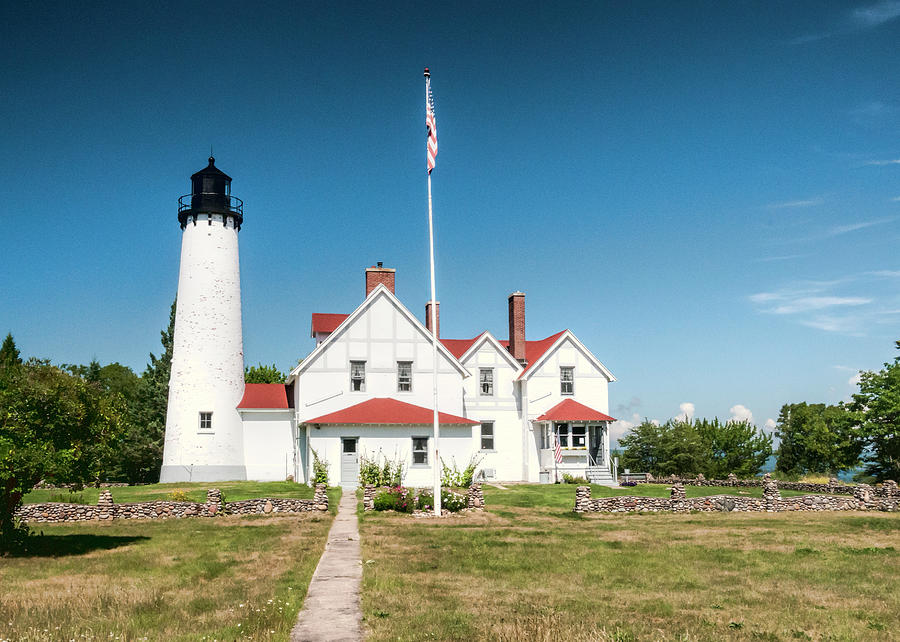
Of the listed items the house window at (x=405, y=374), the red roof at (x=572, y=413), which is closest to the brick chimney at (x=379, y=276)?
the house window at (x=405, y=374)

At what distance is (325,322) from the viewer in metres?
42.6

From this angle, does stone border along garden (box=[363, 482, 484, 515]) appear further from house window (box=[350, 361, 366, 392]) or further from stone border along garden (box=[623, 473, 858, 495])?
house window (box=[350, 361, 366, 392])

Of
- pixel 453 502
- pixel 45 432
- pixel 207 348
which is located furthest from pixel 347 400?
pixel 45 432

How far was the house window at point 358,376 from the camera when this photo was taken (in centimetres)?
3791

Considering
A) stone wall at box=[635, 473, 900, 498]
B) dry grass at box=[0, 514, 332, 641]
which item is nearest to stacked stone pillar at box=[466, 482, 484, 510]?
dry grass at box=[0, 514, 332, 641]

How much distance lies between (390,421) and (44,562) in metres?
19.3

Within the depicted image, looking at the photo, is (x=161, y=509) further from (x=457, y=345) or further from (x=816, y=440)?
Result: (x=816, y=440)

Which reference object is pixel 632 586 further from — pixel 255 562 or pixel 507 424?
pixel 507 424

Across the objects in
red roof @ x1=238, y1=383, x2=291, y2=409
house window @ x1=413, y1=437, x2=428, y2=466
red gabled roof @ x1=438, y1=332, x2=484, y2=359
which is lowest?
house window @ x1=413, y1=437, x2=428, y2=466

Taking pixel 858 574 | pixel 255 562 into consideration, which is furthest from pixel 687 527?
pixel 255 562

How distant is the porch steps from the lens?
39719 mm

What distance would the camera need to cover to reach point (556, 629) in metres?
9.98

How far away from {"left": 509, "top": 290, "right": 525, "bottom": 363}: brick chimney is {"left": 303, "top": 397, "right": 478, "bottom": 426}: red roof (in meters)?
8.24

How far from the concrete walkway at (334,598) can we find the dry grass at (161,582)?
239 millimetres
